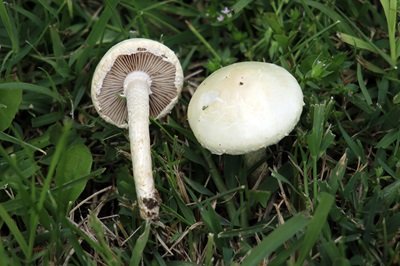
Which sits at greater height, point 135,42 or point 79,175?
point 135,42

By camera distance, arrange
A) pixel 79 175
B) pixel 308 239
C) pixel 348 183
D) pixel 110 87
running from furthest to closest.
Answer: pixel 110 87 < pixel 79 175 < pixel 348 183 < pixel 308 239

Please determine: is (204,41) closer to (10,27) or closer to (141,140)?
(141,140)

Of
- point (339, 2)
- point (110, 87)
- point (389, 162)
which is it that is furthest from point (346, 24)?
point (110, 87)

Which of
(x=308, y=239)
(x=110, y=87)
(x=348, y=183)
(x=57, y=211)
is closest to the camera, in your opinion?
(x=308, y=239)

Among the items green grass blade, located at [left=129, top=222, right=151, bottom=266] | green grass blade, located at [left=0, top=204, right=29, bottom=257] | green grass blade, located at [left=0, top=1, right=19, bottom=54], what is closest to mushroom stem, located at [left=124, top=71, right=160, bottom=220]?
green grass blade, located at [left=129, top=222, right=151, bottom=266]

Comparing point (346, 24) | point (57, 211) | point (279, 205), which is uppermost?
point (346, 24)

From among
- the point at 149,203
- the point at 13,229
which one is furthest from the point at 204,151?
the point at 13,229

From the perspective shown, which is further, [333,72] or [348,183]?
[333,72]

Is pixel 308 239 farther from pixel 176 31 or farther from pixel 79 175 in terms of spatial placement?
pixel 176 31
